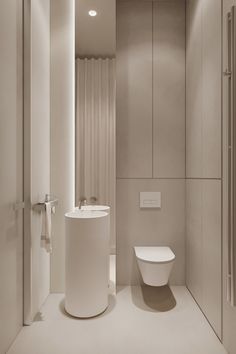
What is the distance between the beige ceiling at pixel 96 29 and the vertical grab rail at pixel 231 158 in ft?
4.46

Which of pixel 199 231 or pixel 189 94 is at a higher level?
pixel 189 94

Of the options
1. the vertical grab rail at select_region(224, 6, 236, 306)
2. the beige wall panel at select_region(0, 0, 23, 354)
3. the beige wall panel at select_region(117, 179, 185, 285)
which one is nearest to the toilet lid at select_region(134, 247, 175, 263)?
the beige wall panel at select_region(117, 179, 185, 285)

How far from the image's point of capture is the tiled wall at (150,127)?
253 cm

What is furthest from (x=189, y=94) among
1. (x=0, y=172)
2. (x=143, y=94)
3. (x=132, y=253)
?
(x=0, y=172)

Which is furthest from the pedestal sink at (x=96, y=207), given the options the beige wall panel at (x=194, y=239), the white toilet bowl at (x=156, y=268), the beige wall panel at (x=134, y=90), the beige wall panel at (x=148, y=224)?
the beige wall panel at (x=194, y=239)

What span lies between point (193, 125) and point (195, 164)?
380 millimetres

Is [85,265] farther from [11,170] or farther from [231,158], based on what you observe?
[231,158]

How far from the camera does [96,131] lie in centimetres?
246

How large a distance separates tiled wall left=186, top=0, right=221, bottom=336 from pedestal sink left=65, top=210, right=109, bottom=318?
0.85 m

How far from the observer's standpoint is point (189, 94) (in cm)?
243

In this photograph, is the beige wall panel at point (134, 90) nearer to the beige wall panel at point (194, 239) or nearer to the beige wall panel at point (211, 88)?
the beige wall panel at point (194, 239)

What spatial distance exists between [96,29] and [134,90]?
28.2 inches

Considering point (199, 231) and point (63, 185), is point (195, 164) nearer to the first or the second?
point (199, 231)

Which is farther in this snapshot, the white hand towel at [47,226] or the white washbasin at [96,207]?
the white washbasin at [96,207]
